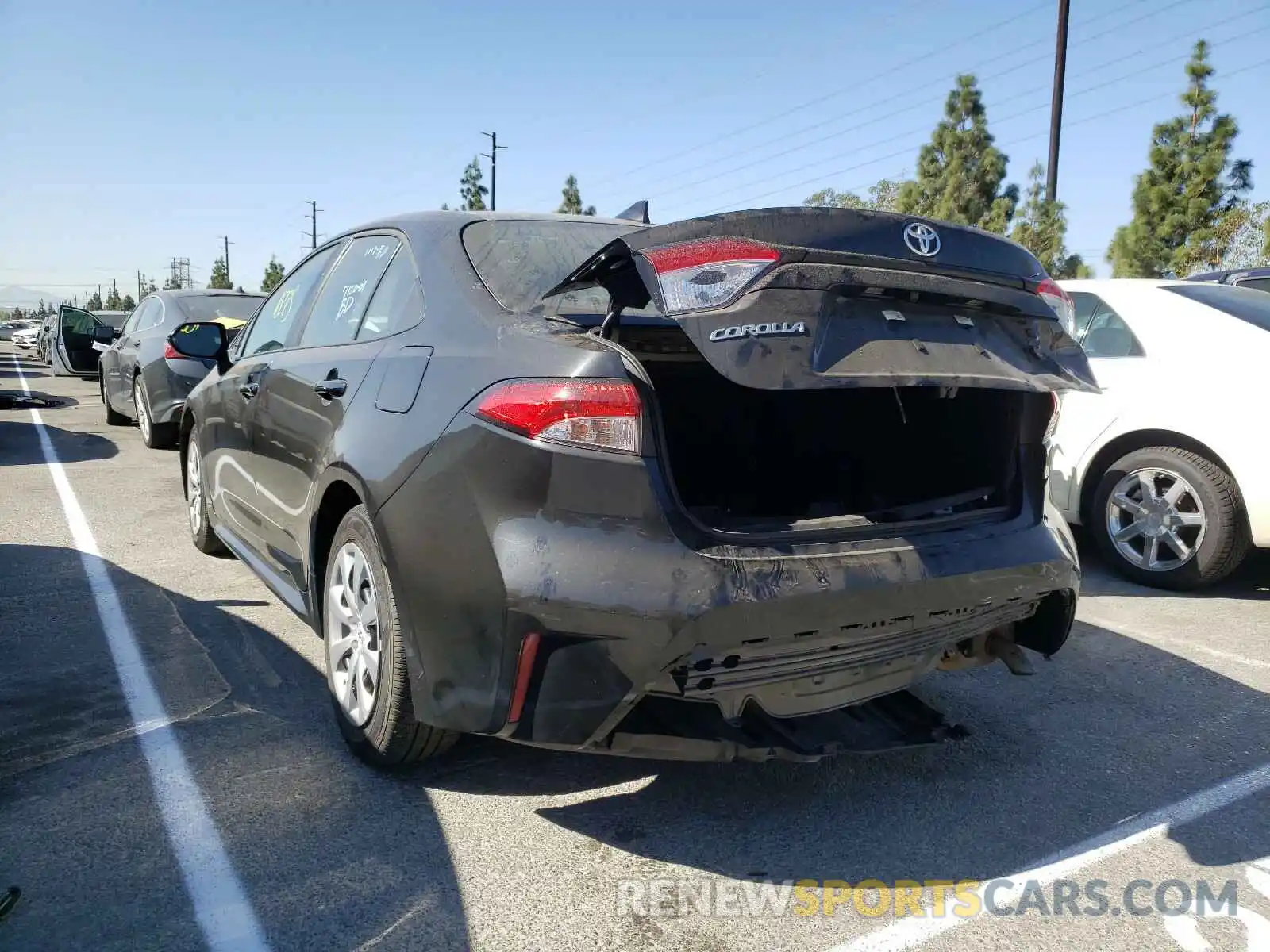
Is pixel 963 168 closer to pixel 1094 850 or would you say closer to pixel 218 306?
pixel 218 306

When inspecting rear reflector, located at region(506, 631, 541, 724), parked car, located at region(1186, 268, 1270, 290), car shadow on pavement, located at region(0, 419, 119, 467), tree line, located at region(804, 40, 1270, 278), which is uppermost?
tree line, located at region(804, 40, 1270, 278)

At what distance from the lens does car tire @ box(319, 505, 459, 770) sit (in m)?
2.55

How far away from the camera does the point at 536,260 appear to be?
2.87 metres

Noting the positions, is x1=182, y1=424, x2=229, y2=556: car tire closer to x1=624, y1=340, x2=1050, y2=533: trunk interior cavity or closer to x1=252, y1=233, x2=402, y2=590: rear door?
x1=252, y1=233, x2=402, y2=590: rear door

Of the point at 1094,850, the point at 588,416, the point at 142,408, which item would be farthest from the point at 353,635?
the point at 142,408

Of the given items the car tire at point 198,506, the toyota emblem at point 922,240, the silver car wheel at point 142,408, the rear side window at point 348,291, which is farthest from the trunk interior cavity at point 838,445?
the silver car wheel at point 142,408

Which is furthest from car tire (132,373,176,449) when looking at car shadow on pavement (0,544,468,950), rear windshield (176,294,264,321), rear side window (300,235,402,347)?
rear side window (300,235,402,347)

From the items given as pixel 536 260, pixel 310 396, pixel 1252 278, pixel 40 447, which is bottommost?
pixel 40 447

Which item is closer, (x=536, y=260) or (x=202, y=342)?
(x=536, y=260)

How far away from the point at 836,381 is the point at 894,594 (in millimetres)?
564

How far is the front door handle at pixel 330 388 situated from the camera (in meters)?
2.94

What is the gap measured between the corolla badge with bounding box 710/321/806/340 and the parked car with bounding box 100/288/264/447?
7.01 meters

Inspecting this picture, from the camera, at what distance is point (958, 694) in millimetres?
3561

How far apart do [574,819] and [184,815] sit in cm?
104
